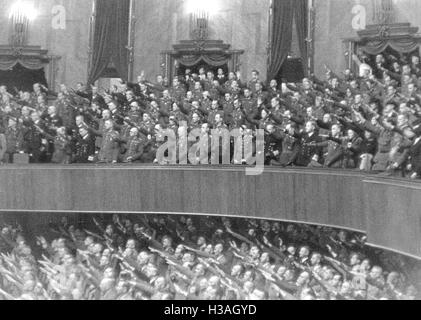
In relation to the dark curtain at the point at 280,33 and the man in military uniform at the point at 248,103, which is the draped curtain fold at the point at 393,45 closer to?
the dark curtain at the point at 280,33

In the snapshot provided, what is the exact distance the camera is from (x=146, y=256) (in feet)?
32.2

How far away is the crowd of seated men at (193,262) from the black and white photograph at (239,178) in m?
0.02

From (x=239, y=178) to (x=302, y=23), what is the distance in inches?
144

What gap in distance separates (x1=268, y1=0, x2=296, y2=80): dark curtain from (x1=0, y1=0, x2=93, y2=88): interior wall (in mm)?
2976

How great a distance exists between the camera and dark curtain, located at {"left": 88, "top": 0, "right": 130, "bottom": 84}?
1291 centimetres

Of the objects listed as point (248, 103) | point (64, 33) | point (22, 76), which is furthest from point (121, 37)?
point (248, 103)

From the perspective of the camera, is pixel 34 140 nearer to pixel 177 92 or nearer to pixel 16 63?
pixel 177 92

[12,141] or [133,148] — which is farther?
[12,141]

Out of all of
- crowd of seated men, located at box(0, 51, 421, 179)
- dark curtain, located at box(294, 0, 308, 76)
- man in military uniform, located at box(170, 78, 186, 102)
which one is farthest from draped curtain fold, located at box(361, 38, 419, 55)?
man in military uniform, located at box(170, 78, 186, 102)

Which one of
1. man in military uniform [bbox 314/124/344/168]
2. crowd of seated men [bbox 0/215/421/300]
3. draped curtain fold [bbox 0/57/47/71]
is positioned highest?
draped curtain fold [bbox 0/57/47/71]

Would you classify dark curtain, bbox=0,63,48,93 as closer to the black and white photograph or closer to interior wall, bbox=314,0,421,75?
the black and white photograph

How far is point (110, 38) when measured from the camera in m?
13.0

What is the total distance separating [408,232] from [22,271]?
4.87 m
